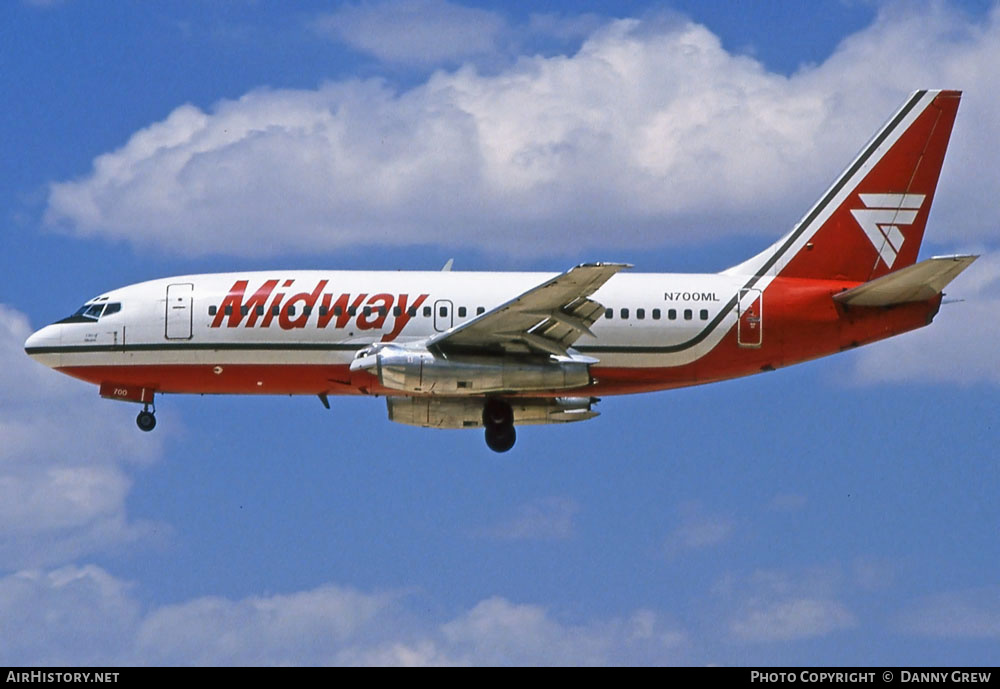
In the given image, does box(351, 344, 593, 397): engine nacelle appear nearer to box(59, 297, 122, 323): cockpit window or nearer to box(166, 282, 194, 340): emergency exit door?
box(166, 282, 194, 340): emergency exit door

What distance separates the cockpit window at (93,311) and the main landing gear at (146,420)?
9.86 feet

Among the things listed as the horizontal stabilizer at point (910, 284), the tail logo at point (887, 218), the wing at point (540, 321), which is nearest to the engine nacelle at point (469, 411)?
the wing at point (540, 321)

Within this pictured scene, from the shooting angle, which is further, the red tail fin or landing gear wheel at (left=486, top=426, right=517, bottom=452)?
the red tail fin

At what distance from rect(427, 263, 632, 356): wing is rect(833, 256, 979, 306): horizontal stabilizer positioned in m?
8.04

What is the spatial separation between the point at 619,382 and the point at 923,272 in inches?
365

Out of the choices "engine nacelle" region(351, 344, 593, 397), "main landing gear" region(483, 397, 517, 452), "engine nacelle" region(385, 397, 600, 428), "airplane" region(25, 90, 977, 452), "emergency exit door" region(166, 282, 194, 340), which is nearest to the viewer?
"engine nacelle" region(351, 344, 593, 397)

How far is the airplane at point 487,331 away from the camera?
48406mm

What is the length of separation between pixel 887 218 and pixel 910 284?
399 cm

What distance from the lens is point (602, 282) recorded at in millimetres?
44906

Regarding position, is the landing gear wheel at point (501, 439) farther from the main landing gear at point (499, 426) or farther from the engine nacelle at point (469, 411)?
the engine nacelle at point (469, 411)

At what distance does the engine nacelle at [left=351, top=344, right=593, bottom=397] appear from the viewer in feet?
155

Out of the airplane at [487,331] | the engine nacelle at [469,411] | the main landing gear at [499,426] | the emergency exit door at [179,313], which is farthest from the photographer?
the engine nacelle at [469,411]

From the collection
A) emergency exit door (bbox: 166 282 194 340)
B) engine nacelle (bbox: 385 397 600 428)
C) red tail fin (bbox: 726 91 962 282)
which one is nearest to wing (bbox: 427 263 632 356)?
engine nacelle (bbox: 385 397 600 428)
